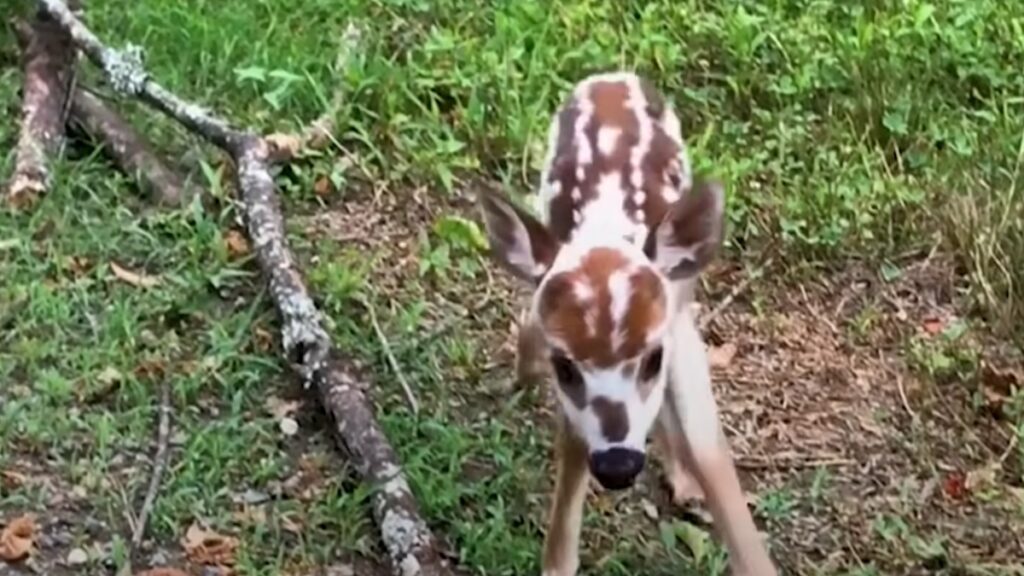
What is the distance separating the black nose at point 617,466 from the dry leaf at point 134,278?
7.24 ft

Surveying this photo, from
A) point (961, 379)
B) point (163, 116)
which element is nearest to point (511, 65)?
point (163, 116)

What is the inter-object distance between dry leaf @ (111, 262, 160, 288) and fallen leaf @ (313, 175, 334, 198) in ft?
2.37

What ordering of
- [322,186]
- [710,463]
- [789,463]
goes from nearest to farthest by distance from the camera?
[710,463] → [789,463] → [322,186]

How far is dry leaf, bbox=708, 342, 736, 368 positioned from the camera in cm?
597

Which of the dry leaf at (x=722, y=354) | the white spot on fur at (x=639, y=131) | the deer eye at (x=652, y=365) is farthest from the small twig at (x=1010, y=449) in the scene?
the deer eye at (x=652, y=365)

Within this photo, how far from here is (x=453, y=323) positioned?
20.0 feet

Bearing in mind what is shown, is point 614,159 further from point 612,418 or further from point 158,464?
point 158,464

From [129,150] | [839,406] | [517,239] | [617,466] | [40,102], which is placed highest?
[517,239]

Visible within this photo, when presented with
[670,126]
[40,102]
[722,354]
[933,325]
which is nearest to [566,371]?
[670,126]

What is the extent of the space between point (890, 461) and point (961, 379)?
422 millimetres

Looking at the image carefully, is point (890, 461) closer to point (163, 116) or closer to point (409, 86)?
point (409, 86)

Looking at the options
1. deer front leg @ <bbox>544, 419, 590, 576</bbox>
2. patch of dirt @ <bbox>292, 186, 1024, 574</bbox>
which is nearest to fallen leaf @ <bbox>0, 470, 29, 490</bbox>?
patch of dirt @ <bbox>292, 186, 1024, 574</bbox>

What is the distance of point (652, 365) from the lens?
4453 millimetres

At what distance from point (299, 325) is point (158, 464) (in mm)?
590
